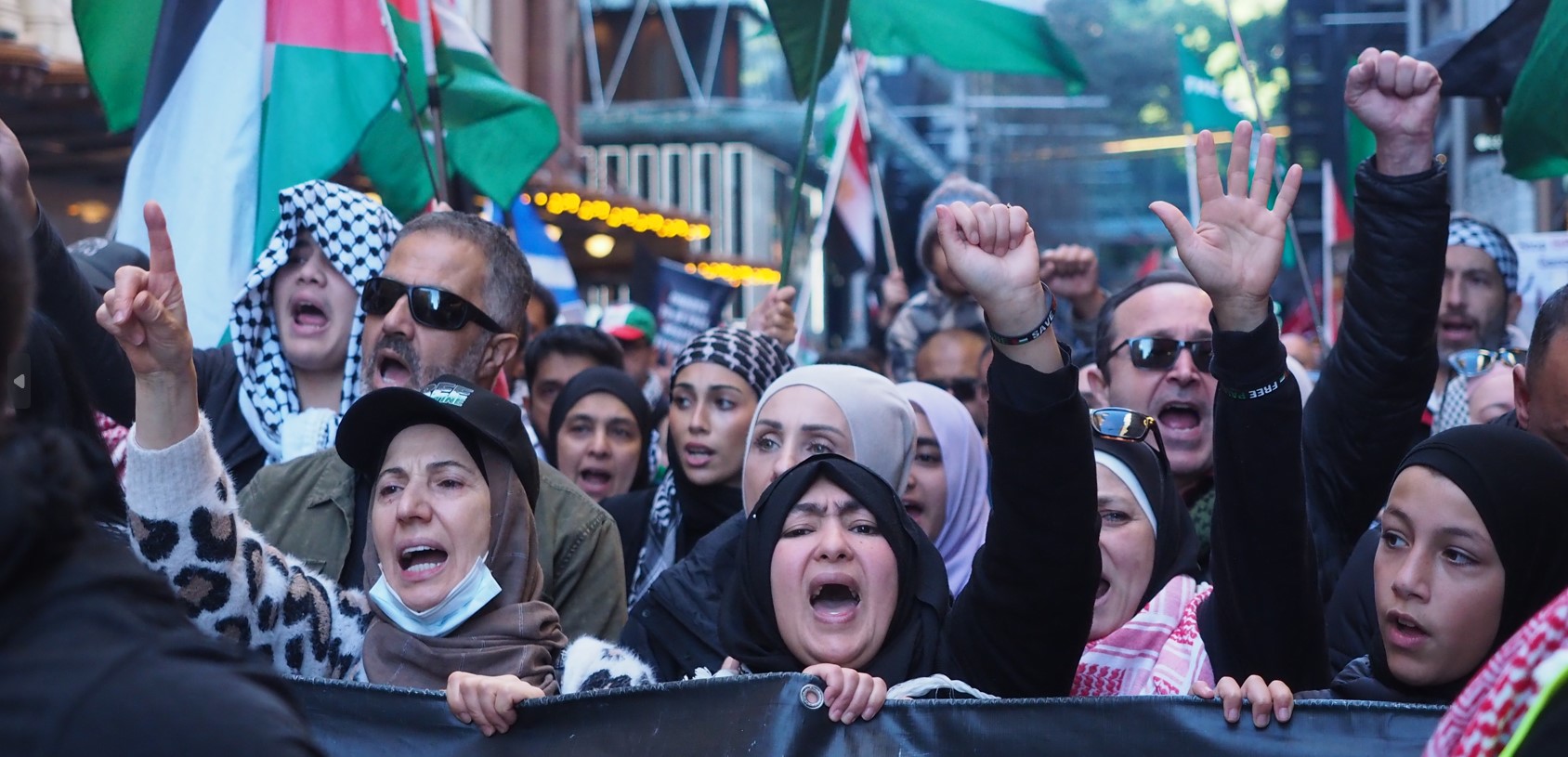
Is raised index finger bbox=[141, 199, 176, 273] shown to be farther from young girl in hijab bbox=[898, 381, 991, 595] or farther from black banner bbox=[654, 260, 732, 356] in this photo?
black banner bbox=[654, 260, 732, 356]

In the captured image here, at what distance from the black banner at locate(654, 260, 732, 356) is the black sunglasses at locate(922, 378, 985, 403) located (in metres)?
3.75

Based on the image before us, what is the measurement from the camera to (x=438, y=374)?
3967 mm

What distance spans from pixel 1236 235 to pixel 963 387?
134 inches

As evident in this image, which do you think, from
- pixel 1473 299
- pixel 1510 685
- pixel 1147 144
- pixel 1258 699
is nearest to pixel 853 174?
pixel 1473 299

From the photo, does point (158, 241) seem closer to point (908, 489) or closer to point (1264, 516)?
point (1264, 516)

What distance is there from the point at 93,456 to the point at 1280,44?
29673mm

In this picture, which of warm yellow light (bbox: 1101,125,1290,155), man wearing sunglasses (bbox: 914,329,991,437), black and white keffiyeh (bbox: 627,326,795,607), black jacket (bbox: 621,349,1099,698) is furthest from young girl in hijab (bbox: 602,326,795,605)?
warm yellow light (bbox: 1101,125,1290,155)

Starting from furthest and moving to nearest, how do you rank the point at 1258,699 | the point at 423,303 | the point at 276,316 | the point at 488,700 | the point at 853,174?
the point at 853,174 < the point at 276,316 < the point at 423,303 < the point at 488,700 < the point at 1258,699

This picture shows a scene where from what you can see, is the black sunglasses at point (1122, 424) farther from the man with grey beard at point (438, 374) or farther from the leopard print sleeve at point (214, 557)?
the leopard print sleeve at point (214, 557)

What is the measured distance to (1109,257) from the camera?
39.5 meters

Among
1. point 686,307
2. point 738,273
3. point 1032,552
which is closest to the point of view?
point 1032,552

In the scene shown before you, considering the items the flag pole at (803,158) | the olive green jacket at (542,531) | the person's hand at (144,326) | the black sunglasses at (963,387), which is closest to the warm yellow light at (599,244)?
the black sunglasses at (963,387)

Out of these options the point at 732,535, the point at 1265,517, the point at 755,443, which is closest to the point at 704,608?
the point at 732,535

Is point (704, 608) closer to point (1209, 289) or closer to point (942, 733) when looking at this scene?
point (942, 733)
